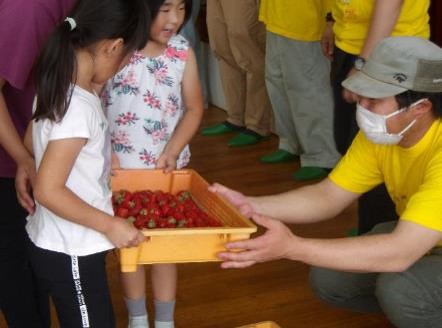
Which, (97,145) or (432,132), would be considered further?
(432,132)

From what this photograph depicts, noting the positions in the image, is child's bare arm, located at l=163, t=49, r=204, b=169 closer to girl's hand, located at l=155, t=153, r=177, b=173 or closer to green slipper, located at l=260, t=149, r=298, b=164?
girl's hand, located at l=155, t=153, r=177, b=173

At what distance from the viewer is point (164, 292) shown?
231 cm

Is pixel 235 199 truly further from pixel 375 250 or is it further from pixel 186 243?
pixel 375 250

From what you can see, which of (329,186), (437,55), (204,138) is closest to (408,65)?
(437,55)

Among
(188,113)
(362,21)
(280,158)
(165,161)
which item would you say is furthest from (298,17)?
(165,161)

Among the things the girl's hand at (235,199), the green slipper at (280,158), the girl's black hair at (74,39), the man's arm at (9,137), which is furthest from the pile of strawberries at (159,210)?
the green slipper at (280,158)

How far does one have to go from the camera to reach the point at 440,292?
1.95 meters

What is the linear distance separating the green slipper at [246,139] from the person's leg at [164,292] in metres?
2.18

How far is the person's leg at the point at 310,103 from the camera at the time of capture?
3756 mm

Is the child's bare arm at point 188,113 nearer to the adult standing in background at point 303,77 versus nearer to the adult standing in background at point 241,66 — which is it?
the adult standing in background at point 303,77

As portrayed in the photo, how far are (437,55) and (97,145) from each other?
0.80m

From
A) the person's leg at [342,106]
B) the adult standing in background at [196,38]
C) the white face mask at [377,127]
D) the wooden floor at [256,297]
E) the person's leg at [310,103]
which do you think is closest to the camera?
the white face mask at [377,127]

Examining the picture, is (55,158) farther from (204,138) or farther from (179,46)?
(204,138)

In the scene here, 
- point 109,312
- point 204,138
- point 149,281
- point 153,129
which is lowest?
point 204,138
